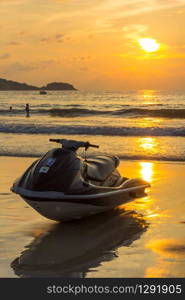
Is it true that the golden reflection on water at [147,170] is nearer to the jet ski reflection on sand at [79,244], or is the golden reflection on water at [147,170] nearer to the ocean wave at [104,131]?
the jet ski reflection on sand at [79,244]

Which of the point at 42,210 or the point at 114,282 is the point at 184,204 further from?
the point at 114,282

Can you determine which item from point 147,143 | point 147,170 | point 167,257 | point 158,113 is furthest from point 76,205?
point 158,113

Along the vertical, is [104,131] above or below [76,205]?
above

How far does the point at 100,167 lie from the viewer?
28.3 ft

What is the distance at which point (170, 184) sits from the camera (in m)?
11.4

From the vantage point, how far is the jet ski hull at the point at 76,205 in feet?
24.9

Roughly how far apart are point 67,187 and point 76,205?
0.31m

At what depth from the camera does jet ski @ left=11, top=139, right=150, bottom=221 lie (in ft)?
24.9

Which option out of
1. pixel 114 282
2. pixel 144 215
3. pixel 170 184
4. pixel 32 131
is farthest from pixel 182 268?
pixel 32 131

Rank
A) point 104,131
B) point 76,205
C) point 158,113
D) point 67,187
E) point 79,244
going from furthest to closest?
point 158,113 < point 104,131 < point 76,205 < point 67,187 < point 79,244

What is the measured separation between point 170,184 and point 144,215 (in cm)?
275

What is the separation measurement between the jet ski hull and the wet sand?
180 millimetres

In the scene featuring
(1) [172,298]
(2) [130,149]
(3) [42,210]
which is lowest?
(1) [172,298]

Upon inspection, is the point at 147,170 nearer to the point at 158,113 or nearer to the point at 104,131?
the point at 104,131
